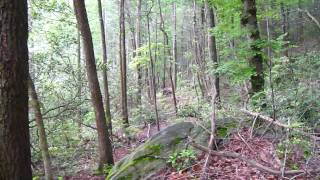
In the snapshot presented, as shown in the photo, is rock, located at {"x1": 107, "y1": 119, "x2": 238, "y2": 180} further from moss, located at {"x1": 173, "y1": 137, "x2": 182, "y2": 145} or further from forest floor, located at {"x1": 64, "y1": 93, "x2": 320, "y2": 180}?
forest floor, located at {"x1": 64, "y1": 93, "x2": 320, "y2": 180}

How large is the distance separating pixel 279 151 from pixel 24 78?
383cm

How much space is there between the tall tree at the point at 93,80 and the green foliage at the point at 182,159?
5.50 metres

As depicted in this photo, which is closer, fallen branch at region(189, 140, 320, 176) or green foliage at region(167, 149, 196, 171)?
fallen branch at region(189, 140, 320, 176)

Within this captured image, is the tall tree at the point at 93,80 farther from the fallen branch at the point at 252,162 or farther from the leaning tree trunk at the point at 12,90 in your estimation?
the leaning tree trunk at the point at 12,90

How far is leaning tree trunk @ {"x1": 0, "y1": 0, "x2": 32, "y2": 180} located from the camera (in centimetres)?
384

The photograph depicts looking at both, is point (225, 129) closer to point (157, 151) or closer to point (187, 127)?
point (187, 127)

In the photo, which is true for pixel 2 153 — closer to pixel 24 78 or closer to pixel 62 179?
pixel 24 78

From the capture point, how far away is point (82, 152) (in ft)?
46.8

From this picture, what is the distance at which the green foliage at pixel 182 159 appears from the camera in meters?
6.14

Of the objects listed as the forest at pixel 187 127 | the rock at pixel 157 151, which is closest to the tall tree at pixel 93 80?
the forest at pixel 187 127

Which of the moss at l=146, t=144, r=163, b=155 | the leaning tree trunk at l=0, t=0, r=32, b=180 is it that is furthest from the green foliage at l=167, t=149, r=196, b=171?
the leaning tree trunk at l=0, t=0, r=32, b=180

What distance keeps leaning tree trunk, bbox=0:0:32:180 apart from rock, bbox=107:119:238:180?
2719 millimetres

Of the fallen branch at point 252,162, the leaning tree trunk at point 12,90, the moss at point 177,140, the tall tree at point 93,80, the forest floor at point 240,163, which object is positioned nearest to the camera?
the leaning tree trunk at point 12,90

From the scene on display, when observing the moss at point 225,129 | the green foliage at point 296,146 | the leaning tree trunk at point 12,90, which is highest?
the leaning tree trunk at point 12,90
